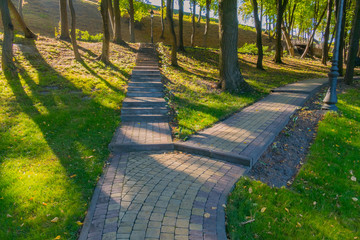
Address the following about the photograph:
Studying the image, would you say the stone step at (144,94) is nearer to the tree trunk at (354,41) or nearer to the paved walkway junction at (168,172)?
the paved walkway junction at (168,172)

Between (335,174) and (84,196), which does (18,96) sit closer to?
(84,196)

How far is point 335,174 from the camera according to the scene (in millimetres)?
4750

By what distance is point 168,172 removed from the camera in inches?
176

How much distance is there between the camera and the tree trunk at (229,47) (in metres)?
9.71

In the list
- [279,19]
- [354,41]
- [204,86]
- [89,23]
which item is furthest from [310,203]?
[89,23]

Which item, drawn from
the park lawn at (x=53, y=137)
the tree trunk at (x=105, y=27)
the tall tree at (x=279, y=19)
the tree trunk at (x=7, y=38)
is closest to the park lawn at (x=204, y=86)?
the tall tree at (x=279, y=19)

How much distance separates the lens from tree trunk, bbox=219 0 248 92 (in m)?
9.71

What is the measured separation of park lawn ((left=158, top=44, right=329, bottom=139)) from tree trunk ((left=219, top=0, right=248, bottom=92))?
1.63ft

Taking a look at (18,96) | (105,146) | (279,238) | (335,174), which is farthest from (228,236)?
(18,96)

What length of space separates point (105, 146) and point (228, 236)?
11.8 feet

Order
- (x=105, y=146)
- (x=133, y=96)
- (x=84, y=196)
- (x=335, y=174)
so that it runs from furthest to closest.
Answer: (x=133, y=96) → (x=105, y=146) → (x=335, y=174) → (x=84, y=196)

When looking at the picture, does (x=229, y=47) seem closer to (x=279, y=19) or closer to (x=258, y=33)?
(x=258, y=33)

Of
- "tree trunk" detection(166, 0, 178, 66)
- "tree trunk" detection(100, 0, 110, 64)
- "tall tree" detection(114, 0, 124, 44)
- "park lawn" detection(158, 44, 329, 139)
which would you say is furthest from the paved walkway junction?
"tall tree" detection(114, 0, 124, 44)

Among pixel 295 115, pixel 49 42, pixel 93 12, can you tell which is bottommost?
pixel 295 115
